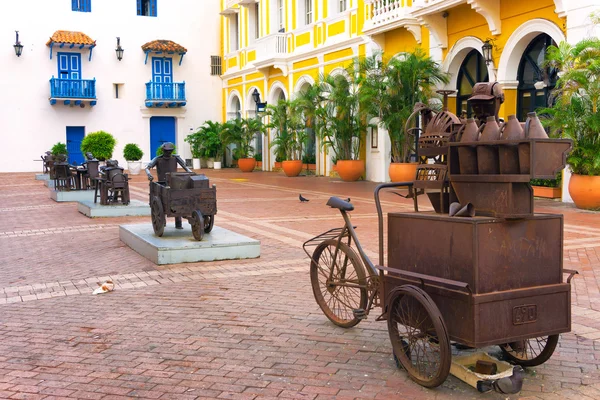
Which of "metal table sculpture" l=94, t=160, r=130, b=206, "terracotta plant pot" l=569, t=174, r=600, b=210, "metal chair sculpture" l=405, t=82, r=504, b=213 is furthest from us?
"metal table sculpture" l=94, t=160, r=130, b=206

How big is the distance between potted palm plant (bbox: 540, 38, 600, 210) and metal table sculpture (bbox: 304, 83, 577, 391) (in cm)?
955

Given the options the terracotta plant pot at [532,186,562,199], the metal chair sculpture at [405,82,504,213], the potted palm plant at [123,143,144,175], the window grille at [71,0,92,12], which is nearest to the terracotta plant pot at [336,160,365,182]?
the terracotta plant pot at [532,186,562,199]

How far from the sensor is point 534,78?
1611cm

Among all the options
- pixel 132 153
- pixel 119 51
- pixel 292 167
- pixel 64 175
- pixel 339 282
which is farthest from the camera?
pixel 119 51

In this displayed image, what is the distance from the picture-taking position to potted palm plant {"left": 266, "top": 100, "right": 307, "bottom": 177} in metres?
25.3

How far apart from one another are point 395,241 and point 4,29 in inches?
1290

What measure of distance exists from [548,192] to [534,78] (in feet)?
9.58

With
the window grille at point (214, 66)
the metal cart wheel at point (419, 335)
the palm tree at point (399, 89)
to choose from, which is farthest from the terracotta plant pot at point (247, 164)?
the metal cart wheel at point (419, 335)

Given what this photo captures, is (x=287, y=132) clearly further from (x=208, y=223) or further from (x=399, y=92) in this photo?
(x=208, y=223)

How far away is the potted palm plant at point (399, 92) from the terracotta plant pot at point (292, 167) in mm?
6476

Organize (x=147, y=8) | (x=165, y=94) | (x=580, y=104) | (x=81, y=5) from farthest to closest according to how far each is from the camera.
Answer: (x=147, y=8) < (x=165, y=94) < (x=81, y=5) < (x=580, y=104)

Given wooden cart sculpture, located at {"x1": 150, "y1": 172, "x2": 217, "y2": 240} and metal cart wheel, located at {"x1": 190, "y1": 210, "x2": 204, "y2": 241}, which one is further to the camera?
wooden cart sculpture, located at {"x1": 150, "y1": 172, "x2": 217, "y2": 240}

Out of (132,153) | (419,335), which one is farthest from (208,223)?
(132,153)

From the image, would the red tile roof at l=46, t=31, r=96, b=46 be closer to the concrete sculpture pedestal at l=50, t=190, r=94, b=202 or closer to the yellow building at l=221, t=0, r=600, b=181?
the yellow building at l=221, t=0, r=600, b=181
